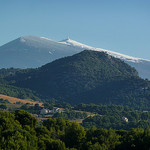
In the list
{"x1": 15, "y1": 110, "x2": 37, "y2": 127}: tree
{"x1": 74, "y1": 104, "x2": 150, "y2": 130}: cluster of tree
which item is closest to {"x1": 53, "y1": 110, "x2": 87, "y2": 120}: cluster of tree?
{"x1": 74, "y1": 104, "x2": 150, "y2": 130}: cluster of tree

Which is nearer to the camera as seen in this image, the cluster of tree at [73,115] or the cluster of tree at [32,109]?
the cluster of tree at [73,115]

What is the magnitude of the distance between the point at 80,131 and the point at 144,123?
64489mm

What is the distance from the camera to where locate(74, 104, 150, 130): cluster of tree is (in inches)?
5733

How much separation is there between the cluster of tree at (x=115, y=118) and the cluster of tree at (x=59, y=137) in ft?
165

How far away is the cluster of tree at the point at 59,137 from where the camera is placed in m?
74.8

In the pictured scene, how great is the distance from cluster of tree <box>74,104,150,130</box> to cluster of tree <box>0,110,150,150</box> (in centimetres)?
5020

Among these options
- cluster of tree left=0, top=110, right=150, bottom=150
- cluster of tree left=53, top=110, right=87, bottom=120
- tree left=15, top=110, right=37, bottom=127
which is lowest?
cluster of tree left=53, top=110, right=87, bottom=120

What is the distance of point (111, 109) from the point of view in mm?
185000

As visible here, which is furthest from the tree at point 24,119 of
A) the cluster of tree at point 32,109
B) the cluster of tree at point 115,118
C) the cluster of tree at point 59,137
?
the cluster of tree at point 32,109

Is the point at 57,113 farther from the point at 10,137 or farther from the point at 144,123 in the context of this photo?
the point at 10,137

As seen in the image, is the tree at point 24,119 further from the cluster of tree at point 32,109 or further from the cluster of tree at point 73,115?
the cluster of tree at point 32,109

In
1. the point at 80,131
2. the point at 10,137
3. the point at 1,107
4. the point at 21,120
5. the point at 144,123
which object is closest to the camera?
the point at 10,137

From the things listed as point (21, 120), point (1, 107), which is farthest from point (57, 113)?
point (21, 120)

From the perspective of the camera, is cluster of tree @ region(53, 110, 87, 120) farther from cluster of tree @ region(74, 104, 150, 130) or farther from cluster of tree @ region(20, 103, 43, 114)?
cluster of tree @ region(20, 103, 43, 114)
